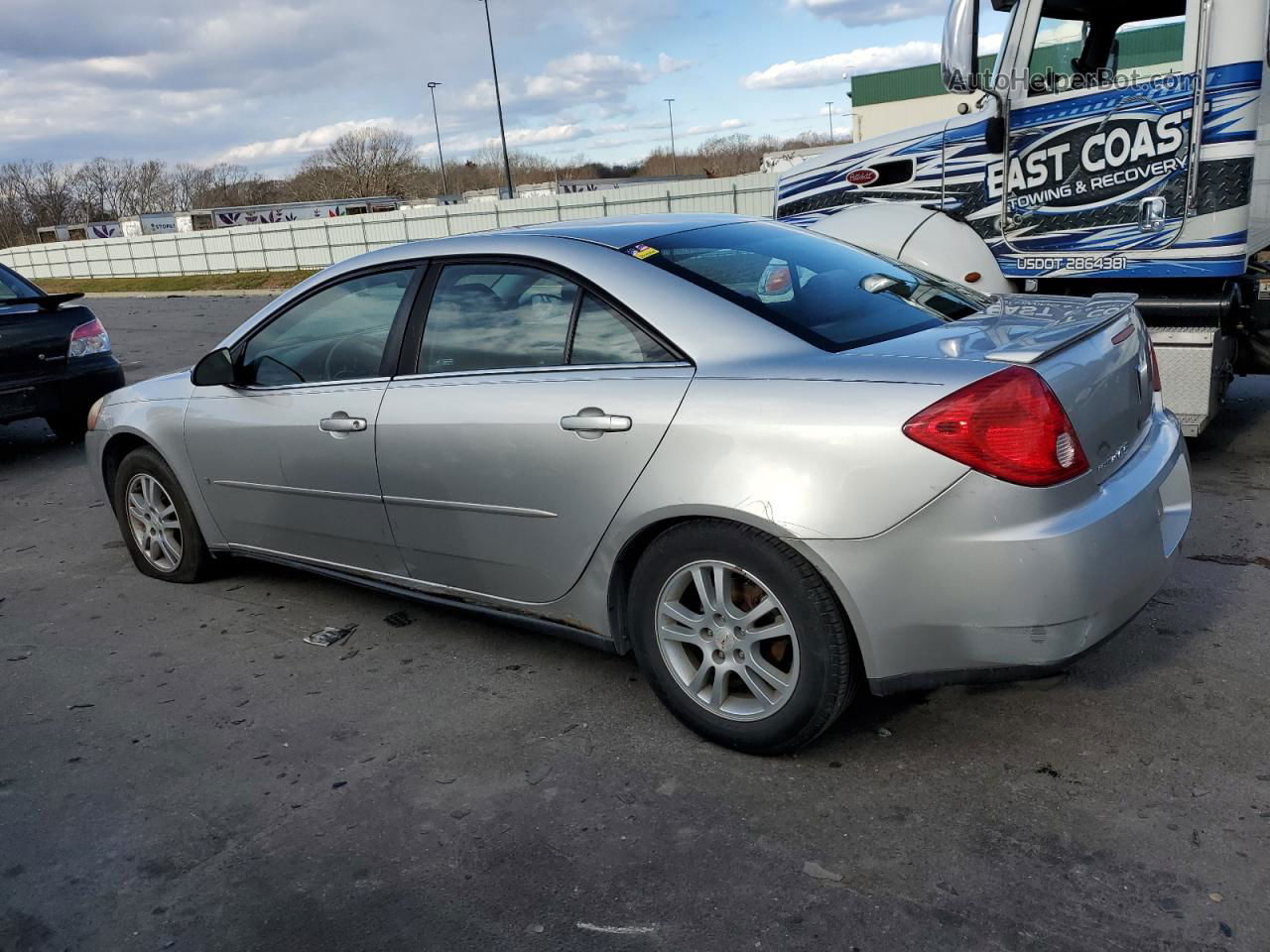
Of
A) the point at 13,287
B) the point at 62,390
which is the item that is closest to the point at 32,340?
the point at 62,390

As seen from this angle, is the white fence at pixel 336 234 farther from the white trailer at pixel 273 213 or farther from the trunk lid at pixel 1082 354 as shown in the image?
the white trailer at pixel 273 213

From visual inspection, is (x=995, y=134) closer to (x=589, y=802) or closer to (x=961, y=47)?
(x=961, y=47)

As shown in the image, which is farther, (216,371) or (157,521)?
(157,521)

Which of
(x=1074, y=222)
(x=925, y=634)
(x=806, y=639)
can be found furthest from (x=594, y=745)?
(x=1074, y=222)

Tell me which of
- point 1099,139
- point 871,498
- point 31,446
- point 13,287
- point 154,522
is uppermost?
point 1099,139

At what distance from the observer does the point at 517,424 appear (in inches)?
135

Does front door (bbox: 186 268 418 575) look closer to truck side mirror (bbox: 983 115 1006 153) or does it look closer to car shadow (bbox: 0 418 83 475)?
truck side mirror (bbox: 983 115 1006 153)

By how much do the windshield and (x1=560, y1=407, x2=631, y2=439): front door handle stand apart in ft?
23.9

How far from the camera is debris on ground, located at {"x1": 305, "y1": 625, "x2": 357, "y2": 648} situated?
171 inches

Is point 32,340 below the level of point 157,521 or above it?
above

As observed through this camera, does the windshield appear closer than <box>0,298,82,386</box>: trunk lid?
No

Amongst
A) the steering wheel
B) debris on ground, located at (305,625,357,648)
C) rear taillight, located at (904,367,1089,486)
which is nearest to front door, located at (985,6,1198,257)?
rear taillight, located at (904,367,1089,486)

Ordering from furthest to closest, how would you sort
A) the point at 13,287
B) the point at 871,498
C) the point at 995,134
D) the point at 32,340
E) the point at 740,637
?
the point at 13,287 → the point at 32,340 → the point at 995,134 → the point at 740,637 → the point at 871,498

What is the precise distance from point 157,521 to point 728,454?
3351mm
